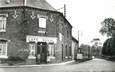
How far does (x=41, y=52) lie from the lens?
25.6 meters

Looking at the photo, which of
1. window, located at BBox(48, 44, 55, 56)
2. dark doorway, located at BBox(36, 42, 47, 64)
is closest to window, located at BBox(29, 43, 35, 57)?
dark doorway, located at BBox(36, 42, 47, 64)

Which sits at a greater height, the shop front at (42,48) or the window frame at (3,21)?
the window frame at (3,21)

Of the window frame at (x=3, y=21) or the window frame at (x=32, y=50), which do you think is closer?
the window frame at (x=32, y=50)

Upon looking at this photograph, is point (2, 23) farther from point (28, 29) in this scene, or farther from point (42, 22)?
point (42, 22)

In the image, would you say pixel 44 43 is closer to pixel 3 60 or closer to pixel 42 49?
pixel 42 49

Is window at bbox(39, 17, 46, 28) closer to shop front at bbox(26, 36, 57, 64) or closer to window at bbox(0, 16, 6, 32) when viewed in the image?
shop front at bbox(26, 36, 57, 64)

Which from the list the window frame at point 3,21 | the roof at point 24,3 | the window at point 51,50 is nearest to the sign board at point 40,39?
the window at point 51,50

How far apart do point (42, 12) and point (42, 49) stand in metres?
4.46

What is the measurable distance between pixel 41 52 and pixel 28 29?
3.27 meters

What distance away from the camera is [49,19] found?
26.0 meters

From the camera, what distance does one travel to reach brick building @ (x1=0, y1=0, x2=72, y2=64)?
79.7 ft

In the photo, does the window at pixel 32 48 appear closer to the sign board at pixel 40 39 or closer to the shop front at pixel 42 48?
the shop front at pixel 42 48

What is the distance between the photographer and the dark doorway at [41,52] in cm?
2525

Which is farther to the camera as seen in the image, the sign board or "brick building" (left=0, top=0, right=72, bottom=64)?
the sign board
